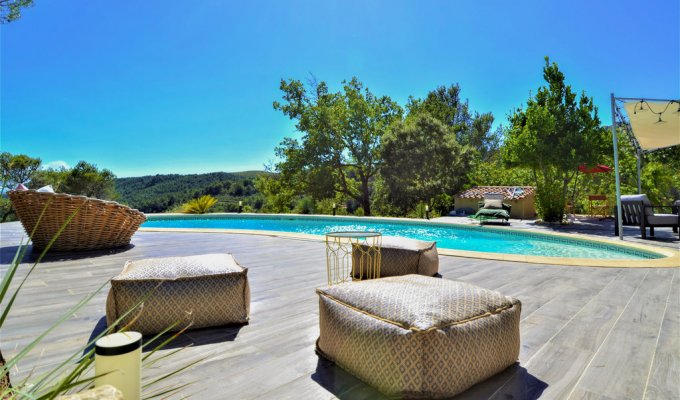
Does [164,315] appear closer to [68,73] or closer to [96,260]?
[96,260]

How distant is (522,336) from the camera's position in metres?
2.26

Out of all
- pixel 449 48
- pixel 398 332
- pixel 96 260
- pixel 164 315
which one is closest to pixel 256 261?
pixel 96 260

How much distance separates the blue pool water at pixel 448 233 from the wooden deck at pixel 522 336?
314 cm

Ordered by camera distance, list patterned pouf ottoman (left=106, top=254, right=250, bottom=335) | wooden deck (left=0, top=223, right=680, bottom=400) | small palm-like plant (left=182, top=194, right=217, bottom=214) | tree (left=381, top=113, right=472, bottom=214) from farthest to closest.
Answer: tree (left=381, top=113, right=472, bottom=214)
small palm-like plant (left=182, top=194, right=217, bottom=214)
patterned pouf ottoman (left=106, top=254, right=250, bottom=335)
wooden deck (left=0, top=223, right=680, bottom=400)

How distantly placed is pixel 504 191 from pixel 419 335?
47.9 ft

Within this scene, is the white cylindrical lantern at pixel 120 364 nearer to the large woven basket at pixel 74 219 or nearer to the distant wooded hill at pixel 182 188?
the large woven basket at pixel 74 219

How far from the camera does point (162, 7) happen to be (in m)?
10.2

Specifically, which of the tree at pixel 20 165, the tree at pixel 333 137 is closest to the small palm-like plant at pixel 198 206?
the tree at pixel 333 137

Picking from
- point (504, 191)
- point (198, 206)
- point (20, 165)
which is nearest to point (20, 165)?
point (20, 165)

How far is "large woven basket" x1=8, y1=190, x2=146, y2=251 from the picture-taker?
16.4 ft

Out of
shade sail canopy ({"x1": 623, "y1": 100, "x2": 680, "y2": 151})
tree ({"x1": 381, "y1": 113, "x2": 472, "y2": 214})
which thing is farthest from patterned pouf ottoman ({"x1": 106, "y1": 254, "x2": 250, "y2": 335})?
tree ({"x1": 381, "y1": 113, "x2": 472, "y2": 214})

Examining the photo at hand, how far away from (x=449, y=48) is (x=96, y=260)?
14674 millimetres

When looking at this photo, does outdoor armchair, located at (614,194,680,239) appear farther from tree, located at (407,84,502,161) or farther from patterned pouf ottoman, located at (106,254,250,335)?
tree, located at (407,84,502,161)

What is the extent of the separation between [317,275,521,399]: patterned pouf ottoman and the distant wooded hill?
94.1 feet
